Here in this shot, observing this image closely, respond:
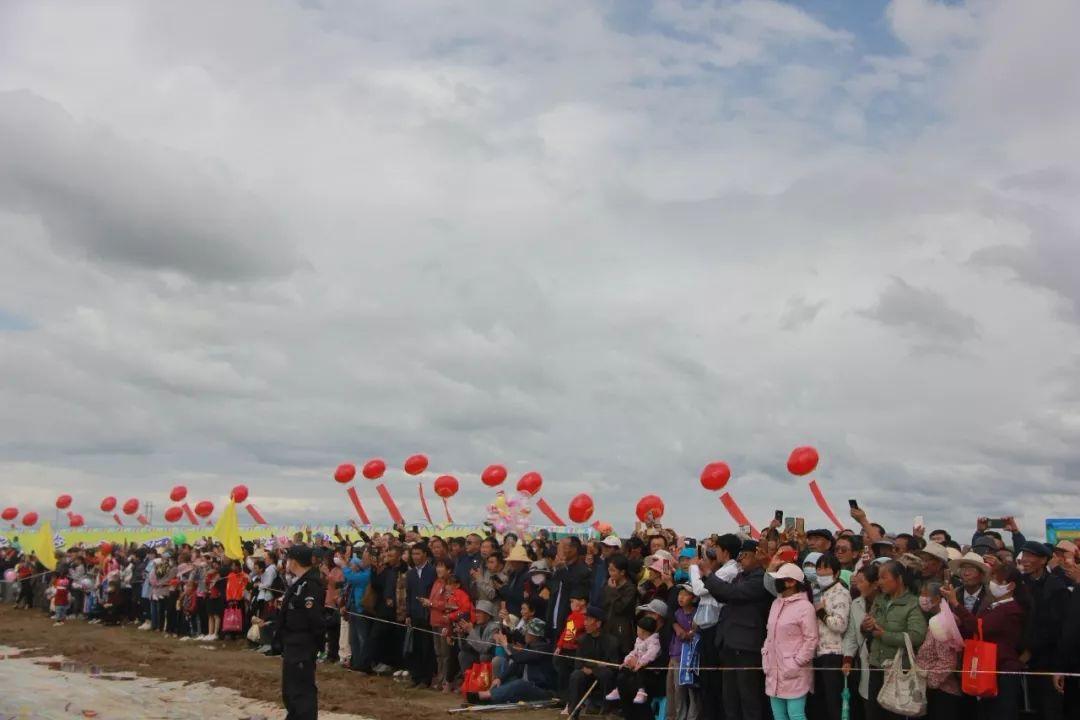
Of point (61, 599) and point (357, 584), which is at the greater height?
point (357, 584)

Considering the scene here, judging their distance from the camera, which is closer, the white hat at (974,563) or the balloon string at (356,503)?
the white hat at (974,563)

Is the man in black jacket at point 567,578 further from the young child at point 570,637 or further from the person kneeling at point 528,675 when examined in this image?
the person kneeling at point 528,675

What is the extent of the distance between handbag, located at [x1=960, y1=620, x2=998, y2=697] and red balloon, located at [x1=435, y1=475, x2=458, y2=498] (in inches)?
714

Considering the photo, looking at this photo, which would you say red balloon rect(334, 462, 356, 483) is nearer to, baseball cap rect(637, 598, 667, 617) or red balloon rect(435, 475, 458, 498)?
red balloon rect(435, 475, 458, 498)

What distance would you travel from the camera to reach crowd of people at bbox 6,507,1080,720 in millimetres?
8188

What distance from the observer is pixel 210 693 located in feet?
45.6

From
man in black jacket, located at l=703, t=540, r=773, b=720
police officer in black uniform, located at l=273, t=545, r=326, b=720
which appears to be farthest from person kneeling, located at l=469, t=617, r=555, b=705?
police officer in black uniform, located at l=273, t=545, r=326, b=720

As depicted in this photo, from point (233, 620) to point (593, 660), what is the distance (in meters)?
11.6

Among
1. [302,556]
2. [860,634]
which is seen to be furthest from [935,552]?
[302,556]

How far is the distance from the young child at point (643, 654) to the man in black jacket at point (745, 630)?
1.14 metres

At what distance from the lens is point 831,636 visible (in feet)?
28.9

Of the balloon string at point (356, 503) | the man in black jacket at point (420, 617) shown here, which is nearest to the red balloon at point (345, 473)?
the balloon string at point (356, 503)

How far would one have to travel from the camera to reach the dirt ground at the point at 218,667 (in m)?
12.6

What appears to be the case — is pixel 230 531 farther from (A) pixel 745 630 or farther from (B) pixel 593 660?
(A) pixel 745 630
